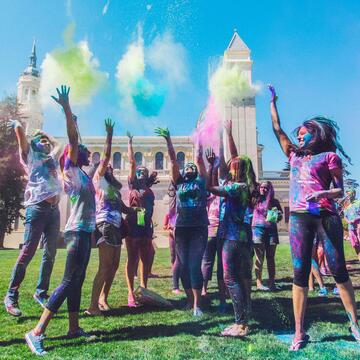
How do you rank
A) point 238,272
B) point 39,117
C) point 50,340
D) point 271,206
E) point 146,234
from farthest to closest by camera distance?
1. point 39,117
2. point 271,206
3. point 146,234
4. point 238,272
5. point 50,340

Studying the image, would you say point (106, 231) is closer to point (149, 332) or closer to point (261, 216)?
point (149, 332)

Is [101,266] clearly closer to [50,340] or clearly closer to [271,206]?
[50,340]

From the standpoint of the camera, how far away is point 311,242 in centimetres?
414

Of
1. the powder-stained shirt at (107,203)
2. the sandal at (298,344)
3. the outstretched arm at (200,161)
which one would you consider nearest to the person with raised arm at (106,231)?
the powder-stained shirt at (107,203)

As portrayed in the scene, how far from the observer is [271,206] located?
26.6 ft

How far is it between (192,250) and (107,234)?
4.25 ft

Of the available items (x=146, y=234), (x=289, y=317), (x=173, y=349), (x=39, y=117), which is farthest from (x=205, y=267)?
(x=39, y=117)

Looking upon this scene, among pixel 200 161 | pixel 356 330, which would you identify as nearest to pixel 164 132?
pixel 200 161

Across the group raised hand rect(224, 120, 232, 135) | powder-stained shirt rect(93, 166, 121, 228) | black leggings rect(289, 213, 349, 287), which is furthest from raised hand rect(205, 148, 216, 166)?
black leggings rect(289, 213, 349, 287)

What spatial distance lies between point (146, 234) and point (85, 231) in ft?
7.99

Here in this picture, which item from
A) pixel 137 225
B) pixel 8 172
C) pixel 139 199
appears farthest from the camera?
pixel 8 172

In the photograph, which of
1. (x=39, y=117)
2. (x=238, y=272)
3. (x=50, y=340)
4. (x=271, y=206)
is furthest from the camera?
(x=39, y=117)

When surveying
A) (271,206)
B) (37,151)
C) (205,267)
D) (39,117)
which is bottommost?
(205,267)

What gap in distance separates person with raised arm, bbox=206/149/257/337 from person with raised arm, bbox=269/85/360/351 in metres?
0.65
